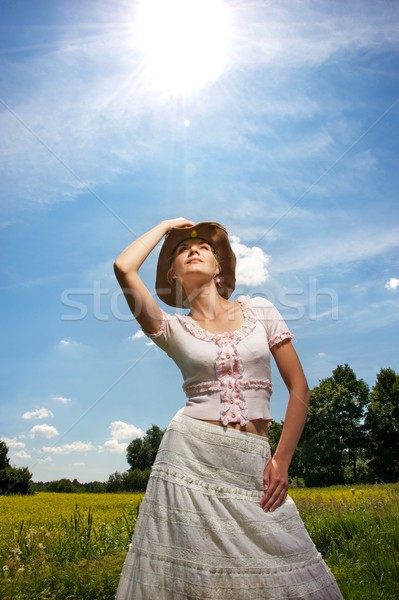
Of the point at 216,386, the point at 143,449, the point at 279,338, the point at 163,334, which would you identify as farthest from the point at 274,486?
the point at 143,449

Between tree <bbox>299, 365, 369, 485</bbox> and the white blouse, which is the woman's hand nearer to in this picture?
the white blouse

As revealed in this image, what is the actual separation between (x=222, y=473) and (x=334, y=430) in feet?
154

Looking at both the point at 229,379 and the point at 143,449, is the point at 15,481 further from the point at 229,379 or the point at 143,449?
the point at 229,379

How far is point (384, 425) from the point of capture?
43.4 m

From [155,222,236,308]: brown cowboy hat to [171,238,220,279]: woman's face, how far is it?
0.06 metres

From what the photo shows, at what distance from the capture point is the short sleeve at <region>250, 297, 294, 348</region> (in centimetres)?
296

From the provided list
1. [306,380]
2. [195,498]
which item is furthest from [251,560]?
[306,380]

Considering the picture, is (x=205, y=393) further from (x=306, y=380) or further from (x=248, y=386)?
(x=306, y=380)

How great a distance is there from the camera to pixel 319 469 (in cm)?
4400

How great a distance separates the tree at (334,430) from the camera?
43.8m

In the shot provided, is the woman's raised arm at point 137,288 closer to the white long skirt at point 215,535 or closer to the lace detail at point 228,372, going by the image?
the lace detail at point 228,372

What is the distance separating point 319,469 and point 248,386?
45.2m

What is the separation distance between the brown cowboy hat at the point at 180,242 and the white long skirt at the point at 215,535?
4.01 ft

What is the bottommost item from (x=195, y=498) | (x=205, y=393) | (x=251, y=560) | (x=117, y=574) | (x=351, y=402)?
(x=117, y=574)
